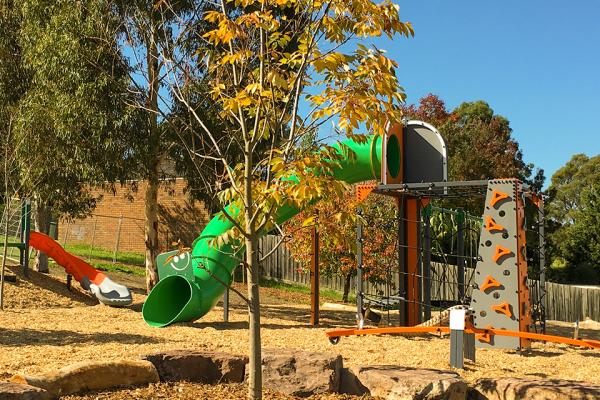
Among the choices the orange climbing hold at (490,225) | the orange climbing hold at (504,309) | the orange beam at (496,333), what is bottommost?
the orange beam at (496,333)

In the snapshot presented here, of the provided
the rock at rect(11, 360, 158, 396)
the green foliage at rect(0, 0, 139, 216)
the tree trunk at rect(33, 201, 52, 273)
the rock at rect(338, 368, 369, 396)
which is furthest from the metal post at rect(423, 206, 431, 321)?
the tree trunk at rect(33, 201, 52, 273)

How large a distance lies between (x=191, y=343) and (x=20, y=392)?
457cm

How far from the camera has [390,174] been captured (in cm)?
1136

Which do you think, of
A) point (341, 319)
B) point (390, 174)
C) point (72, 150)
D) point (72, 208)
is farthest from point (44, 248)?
point (390, 174)

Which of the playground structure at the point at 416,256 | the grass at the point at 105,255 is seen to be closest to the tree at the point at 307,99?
→ the playground structure at the point at 416,256

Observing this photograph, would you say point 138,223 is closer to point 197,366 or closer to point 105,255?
point 105,255

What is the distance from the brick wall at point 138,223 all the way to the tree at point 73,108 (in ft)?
42.1

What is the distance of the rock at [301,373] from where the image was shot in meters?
5.37

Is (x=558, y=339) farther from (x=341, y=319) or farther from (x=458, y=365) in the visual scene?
(x=341, y=319)

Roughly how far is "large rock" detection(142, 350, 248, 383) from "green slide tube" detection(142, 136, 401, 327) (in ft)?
15.0

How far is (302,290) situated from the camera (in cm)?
2241

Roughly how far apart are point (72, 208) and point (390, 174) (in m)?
9.16

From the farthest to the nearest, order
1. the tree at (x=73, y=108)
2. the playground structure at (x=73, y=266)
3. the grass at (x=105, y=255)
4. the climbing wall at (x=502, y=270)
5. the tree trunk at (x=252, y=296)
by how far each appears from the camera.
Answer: the grass at (x=105, y=255), the playground structure at (x=73, y=266), the tree at (x=73, y=108), the climbing wall at (x=502, y=270), the tree trunk at (x=252, y=296)

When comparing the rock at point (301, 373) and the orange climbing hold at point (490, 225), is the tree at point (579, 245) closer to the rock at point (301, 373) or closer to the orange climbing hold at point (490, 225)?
the orange climbing hold at point (490, 225)
